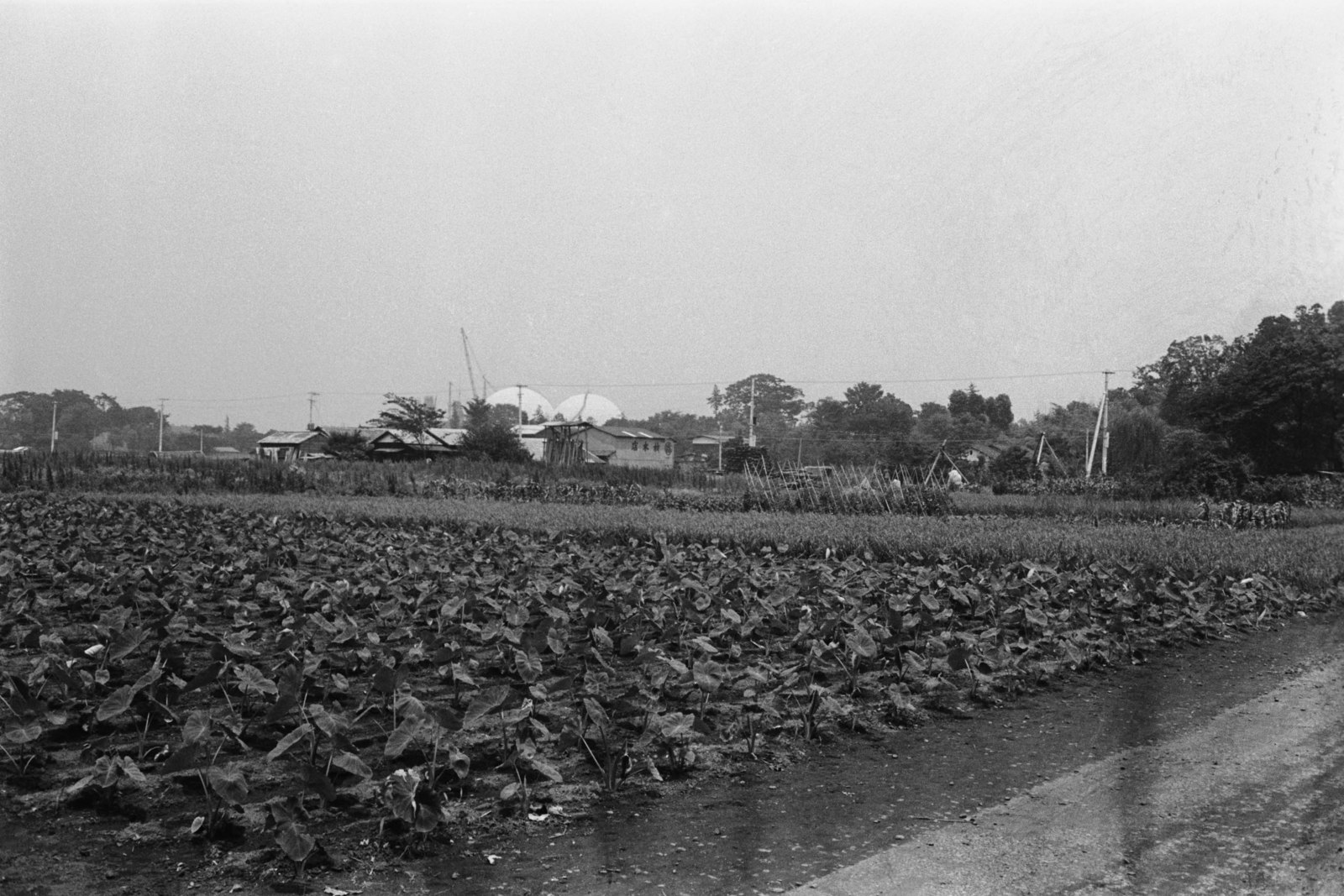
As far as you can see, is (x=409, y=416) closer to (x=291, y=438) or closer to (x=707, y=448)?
(x=291, y=438)

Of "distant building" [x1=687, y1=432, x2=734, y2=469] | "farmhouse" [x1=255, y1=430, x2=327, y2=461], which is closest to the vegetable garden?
"farmhouse" [x1=255, y1=430, x2=327, y2=461]

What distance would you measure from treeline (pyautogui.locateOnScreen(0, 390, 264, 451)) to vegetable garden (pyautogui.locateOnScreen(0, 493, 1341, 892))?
850 inches

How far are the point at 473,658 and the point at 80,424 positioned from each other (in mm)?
48903

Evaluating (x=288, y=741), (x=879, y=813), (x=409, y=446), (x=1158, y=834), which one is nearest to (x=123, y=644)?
(x=288, y=741)

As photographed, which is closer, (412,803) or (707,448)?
(412,803)

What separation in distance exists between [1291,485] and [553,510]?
1622cm

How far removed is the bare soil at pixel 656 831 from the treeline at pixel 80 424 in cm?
2497

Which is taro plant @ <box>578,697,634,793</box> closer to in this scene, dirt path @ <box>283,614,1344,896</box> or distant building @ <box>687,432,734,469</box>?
dirt path @ <box>283,614,1344,896</box>

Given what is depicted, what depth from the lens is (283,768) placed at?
126 inches

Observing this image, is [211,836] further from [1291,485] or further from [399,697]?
[1291,485]

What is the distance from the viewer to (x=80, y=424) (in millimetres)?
46281

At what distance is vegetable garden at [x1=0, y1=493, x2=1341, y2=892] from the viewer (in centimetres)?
295

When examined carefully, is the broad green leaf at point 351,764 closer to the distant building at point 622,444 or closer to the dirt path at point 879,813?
the dirt path at point 879,813

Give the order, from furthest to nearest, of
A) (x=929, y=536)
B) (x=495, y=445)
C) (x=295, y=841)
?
1. (x=495, y=445)
2. (x=929, y=536)
3. (x=295, y=841)
